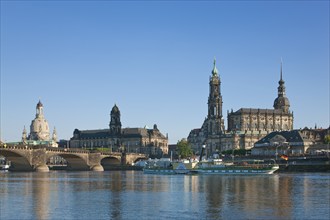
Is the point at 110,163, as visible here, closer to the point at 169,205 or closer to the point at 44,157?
the point at 44,157

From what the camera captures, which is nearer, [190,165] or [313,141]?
[190,165]

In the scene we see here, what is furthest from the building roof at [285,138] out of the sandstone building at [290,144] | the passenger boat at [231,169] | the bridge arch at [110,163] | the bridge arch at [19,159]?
the bridge arch at [19,159]

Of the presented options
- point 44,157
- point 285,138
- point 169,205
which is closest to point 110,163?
point 285,138

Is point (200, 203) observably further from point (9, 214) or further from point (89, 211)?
point (9, 214)

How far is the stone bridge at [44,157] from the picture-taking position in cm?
12699

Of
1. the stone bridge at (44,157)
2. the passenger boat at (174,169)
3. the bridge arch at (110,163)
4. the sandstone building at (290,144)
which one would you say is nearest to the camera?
the passenger boat at (174,169)

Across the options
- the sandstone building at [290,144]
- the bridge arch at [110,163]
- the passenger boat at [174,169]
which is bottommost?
the bridge arch at [110,163]

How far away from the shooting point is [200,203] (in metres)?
47.8

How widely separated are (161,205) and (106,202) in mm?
5198

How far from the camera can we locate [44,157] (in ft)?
438

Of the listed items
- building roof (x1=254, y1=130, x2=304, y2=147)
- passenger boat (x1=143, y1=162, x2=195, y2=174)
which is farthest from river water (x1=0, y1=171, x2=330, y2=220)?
building roof (x1=254, y1=130, x2=304, y2=147)

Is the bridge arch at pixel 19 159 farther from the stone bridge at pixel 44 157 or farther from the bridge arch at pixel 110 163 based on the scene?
the bridge arch at pixel 110 163

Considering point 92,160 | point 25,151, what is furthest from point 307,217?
point 92,160

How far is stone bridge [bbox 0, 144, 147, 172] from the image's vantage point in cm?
12699
